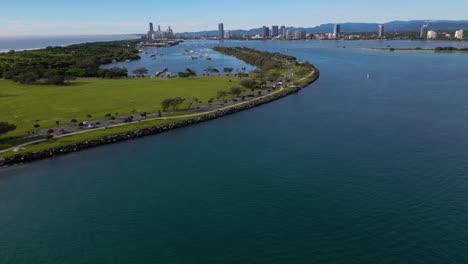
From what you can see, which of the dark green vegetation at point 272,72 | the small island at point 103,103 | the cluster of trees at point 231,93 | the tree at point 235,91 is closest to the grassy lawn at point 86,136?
the small island at point 103,103

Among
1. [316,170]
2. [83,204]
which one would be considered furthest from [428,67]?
[83,204]

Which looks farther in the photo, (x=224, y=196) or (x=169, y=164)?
(x=169, y=164)

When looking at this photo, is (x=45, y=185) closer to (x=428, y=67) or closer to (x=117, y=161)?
(x=117, y=161)

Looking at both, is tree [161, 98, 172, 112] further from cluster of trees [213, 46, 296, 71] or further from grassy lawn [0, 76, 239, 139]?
cluster of trees [213, 46, 296, 71]

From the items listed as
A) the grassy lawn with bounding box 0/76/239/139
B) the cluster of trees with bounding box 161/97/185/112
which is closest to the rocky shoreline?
the cluster of trees with bounding box 161/97/185/112

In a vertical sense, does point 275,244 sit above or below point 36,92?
below

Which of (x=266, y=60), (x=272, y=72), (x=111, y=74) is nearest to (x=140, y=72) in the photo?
(x=111, y=74)
